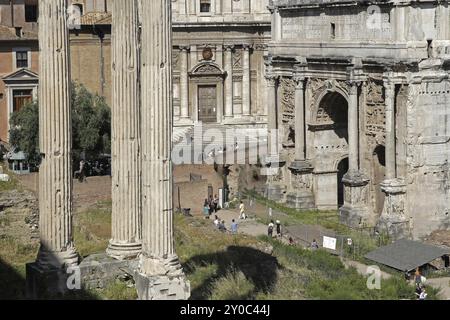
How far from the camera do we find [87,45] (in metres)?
51.1

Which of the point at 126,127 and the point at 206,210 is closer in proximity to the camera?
the point at 126,127

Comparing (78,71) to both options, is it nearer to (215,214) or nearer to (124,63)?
(215,214)

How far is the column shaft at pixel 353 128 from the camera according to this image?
38.7 meters

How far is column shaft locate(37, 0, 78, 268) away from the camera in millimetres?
19859

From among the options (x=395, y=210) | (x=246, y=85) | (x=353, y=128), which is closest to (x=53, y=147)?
(x=395, y=210)

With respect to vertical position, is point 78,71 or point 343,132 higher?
point 78,71

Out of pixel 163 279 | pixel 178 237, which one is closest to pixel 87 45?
pixel 178 237

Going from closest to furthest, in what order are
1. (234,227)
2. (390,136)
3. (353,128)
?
(234,227) < (390,136) < (353,128)

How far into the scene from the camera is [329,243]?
110ft

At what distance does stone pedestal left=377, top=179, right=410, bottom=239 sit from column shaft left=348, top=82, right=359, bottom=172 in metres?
2.64

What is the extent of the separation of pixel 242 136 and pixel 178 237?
2447 cm

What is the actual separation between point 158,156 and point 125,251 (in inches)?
154

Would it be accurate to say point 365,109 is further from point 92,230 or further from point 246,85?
point 246,85

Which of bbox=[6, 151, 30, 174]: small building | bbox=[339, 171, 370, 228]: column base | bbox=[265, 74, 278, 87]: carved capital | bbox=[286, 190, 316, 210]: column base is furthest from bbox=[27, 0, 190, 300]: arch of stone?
bbox=[265, 74, 278, 87]: carved capital
